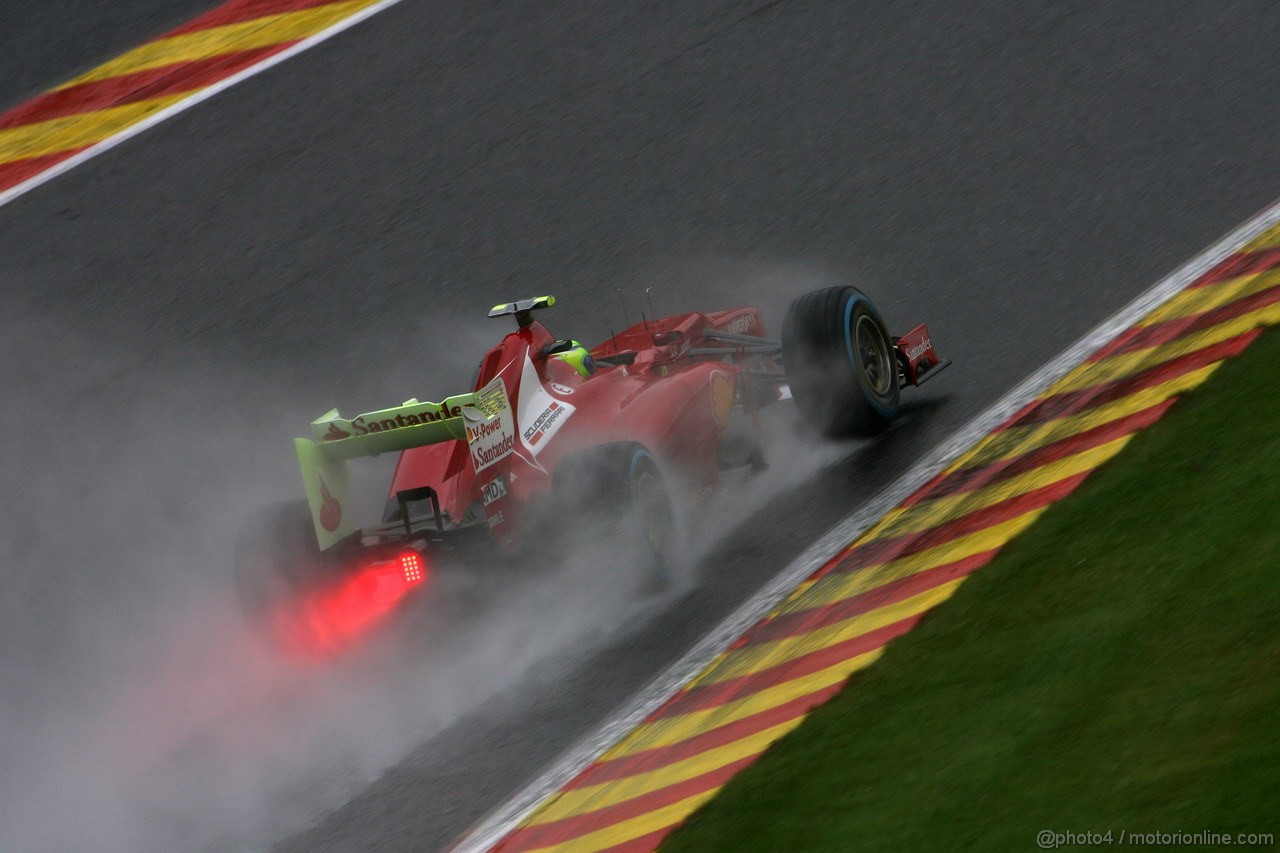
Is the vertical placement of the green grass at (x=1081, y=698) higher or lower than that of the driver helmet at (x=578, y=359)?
lower

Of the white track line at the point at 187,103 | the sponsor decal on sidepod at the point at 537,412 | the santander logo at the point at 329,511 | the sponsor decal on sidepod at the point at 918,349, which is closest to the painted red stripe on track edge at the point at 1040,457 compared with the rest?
the sponsor decal on sidepod at the point at 918,349

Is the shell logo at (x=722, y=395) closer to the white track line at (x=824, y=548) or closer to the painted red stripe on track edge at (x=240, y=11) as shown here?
the white track line at (x=824, y=548)

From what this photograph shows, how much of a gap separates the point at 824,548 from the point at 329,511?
2.09 meters

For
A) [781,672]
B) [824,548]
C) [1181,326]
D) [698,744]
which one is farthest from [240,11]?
[698,744]

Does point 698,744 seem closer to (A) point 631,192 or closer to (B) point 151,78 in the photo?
(A) point 631,192

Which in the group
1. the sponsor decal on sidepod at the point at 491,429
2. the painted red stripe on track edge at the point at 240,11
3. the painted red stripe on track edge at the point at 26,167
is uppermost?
the painted red stripe on track edge at the point at 240,11

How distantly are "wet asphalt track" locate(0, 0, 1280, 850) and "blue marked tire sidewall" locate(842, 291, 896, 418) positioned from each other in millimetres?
189

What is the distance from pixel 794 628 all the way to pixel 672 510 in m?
1.18

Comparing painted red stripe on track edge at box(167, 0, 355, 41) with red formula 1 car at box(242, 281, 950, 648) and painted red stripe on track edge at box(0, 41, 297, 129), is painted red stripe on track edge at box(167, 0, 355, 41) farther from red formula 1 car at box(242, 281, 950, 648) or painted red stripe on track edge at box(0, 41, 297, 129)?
red formula 1 car at box(242, 281, 950, 648)

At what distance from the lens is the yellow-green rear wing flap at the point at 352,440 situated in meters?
6.25

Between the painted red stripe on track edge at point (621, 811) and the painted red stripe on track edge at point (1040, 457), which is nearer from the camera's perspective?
the painted red stripe on track edge at point (621, 811)

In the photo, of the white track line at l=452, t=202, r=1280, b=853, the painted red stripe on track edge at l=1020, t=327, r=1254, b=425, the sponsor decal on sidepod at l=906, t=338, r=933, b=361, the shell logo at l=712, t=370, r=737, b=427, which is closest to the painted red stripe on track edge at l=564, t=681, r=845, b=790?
the white track line at l=452, t=202, r=1280, b=853

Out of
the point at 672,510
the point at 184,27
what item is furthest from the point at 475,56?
Result: the point at 672,510

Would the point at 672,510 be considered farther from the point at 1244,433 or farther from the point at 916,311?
the point at 916,311
